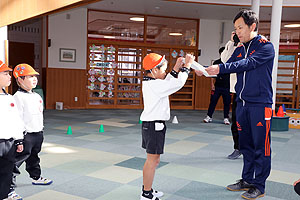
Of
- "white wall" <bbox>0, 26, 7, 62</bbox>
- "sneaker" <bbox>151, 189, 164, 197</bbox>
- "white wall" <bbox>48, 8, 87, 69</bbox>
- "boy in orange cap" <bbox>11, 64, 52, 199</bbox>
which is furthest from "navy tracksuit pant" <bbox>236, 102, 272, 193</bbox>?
"white wall" <bbox>48, 8, 87, 69</bbox>

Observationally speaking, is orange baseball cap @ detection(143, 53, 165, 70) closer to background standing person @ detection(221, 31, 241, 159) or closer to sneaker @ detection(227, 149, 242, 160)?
background standing person @ detection(221, 31, 241, 159)

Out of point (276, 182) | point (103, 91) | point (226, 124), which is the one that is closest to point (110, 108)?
point (103, 91)

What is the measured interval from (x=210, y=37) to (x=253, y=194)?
8.74 m

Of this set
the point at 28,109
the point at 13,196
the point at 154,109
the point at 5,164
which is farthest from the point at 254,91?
the point at 13,196

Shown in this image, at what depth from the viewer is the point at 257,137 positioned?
2803 millimetres

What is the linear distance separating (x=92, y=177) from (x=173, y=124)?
4.08m

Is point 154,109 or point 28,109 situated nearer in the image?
point 154,109

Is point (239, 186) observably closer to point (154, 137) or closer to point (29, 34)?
point (154, 137)

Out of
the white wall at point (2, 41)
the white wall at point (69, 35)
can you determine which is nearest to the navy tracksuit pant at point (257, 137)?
the white wall at point (2, 41)

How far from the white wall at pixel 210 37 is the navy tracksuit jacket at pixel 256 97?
26.7 feet

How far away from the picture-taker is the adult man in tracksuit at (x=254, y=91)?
105 inches

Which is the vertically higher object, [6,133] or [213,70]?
[213,70]

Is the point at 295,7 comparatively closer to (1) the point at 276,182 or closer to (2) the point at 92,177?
(1) the point at 276,182

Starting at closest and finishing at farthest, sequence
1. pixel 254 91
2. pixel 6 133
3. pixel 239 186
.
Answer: pixel 6 133 → pixel 254 91 → pixel 239 186
